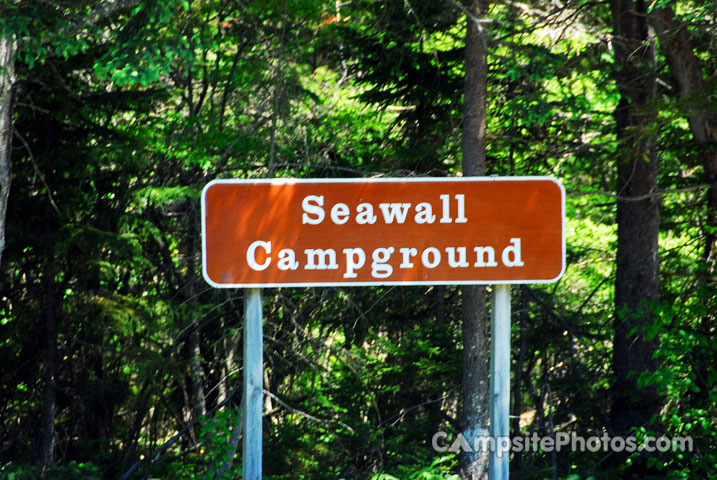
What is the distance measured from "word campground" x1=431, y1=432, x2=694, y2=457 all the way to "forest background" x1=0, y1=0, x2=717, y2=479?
0.12m

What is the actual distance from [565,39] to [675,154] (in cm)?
188

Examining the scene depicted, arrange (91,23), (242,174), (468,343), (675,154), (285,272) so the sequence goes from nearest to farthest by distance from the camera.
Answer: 1. (285,272)
2. (91,23)
3. (468,343)
4. (675,154)
5. (242,174)

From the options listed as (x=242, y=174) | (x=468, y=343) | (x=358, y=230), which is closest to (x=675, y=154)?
(x=468, y=343)

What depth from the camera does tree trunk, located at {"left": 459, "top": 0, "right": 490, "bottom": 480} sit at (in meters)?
6.46

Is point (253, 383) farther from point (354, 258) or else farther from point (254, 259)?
point (354, 258)

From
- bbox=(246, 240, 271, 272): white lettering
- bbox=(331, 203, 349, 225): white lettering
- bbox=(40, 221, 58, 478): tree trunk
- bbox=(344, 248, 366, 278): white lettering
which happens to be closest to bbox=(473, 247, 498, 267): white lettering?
bbox=(344, 248, 366, 278): white lettering

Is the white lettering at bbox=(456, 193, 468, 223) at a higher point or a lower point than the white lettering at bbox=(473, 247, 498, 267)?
higher

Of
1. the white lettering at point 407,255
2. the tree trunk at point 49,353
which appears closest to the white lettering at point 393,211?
the white lettering at point 407,255

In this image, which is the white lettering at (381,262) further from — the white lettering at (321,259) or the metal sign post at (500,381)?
the metal sign post at (500,381)

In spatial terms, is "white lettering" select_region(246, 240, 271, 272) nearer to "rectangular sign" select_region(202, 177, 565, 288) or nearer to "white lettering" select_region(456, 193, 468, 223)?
"rectangular sign" select_region(202, 177, 565, 288)

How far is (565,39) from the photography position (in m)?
8.63

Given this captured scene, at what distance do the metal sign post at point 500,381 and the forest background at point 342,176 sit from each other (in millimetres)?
2325

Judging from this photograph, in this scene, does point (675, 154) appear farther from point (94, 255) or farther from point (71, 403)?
point (71, 403)

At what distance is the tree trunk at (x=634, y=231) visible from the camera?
25.9 feet
